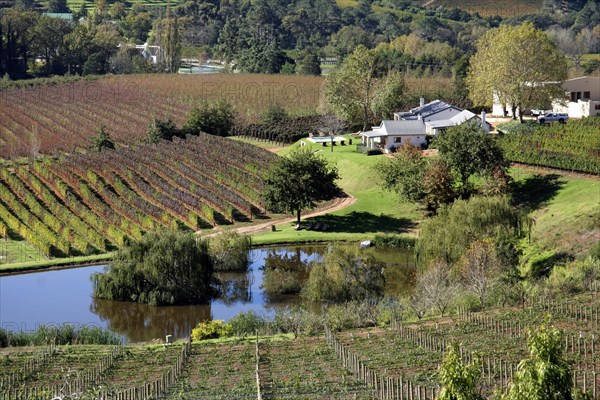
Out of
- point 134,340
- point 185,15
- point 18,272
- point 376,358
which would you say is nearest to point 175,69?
point 185,15

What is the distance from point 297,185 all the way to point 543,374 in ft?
142

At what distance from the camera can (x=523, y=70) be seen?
76.3 meters

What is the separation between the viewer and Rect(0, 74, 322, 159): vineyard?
91750 mm

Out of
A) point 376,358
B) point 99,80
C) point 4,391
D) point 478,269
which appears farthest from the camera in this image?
point 99,80

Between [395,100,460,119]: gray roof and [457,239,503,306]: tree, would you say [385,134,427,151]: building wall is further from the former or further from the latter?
[457,239,503,306]: tree

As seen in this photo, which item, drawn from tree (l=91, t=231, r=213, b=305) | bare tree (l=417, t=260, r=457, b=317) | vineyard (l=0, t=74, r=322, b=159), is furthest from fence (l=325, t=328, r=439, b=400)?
vineyard (l=0, t=74, r=322, b=159)

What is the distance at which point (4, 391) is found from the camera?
3456 cm

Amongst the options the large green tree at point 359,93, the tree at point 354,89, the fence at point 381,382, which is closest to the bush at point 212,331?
the fence at point 381,382

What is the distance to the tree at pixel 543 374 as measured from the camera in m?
19.9

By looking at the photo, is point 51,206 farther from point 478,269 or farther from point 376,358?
point 376,358

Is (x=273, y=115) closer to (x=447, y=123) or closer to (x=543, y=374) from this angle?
(x=447, y=123)

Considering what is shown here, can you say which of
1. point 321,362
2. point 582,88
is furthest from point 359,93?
point 321,362

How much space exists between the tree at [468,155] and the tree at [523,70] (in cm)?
1273

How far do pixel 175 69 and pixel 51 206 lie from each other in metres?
72.8
